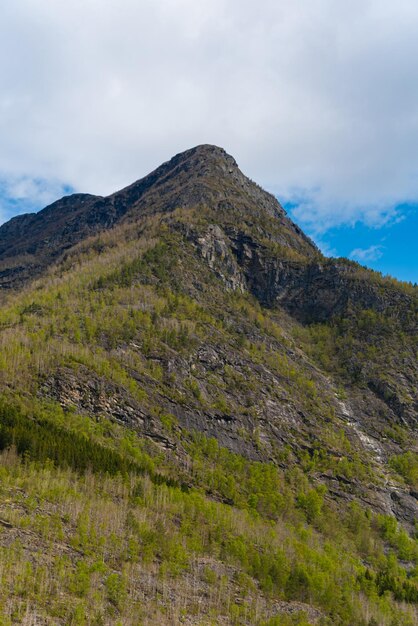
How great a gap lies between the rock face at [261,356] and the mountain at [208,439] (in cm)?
50

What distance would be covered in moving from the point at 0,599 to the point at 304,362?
390 feet

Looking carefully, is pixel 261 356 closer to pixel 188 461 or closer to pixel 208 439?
pixel 208 439

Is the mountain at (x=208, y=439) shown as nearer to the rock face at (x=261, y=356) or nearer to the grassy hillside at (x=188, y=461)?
the grassy hillside at (x=188, y=461)

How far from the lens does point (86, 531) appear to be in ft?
135

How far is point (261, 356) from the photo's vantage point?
12350 centimetres

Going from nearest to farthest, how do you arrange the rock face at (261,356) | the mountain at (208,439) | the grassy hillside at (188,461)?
the grassy hillside at (188,461), the mountain at (208,439), the rock face at (261,356)

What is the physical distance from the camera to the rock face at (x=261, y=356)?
3506 inches

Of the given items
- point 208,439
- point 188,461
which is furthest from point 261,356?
point 188,461

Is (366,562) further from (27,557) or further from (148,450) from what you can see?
(27,557)

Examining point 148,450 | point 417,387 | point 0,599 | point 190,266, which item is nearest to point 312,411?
point 417,387

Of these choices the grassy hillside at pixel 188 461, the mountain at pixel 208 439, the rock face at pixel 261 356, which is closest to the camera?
the grassy hillside at pixel 188 461

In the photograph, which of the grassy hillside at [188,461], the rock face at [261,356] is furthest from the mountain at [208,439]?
the rock face at [261,356]

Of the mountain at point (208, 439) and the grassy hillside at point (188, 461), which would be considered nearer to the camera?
the grassy hillside at point (188, 461)

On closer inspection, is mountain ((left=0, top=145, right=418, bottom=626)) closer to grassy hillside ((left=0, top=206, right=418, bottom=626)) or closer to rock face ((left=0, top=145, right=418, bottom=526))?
grassy hillside ((left=0, top=206, right=418, bottom=626))
